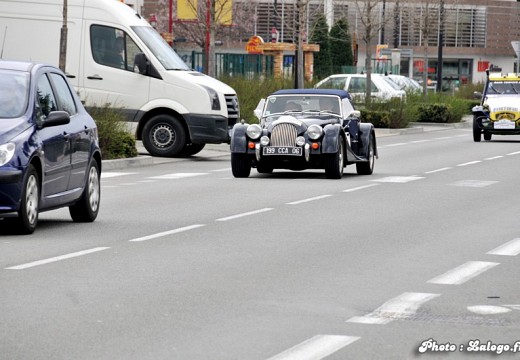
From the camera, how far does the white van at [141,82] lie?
96.9 feet

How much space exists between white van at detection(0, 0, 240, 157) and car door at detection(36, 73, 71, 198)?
14.3 metres

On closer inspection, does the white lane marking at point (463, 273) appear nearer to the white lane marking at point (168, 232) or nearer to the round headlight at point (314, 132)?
the white lane marking at point (168, 232)

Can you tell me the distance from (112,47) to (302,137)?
7713 mm

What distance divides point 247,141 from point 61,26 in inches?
317

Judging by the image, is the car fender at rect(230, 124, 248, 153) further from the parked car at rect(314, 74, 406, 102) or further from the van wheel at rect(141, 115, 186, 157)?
the parked car at rect(314, 74, 406, 102)

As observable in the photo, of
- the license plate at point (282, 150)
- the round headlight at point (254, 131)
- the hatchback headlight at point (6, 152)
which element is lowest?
the license plate at point (282, 150)

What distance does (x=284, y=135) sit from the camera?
77.5ft

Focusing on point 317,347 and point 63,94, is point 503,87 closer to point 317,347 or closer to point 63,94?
point 63,94

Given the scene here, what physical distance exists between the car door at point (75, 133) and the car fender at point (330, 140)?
7867mm

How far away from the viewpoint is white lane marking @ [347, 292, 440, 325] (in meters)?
9.14

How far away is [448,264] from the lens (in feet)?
40.3

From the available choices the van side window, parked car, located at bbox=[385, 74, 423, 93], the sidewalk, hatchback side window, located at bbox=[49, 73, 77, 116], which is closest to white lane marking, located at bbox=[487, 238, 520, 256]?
hatchback side window, located at bbox=[49, 73, 77, 116]

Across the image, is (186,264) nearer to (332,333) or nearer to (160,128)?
(332,333)

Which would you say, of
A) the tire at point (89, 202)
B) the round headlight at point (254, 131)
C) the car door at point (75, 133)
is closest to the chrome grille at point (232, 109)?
the round headlight at point (254, 131)
